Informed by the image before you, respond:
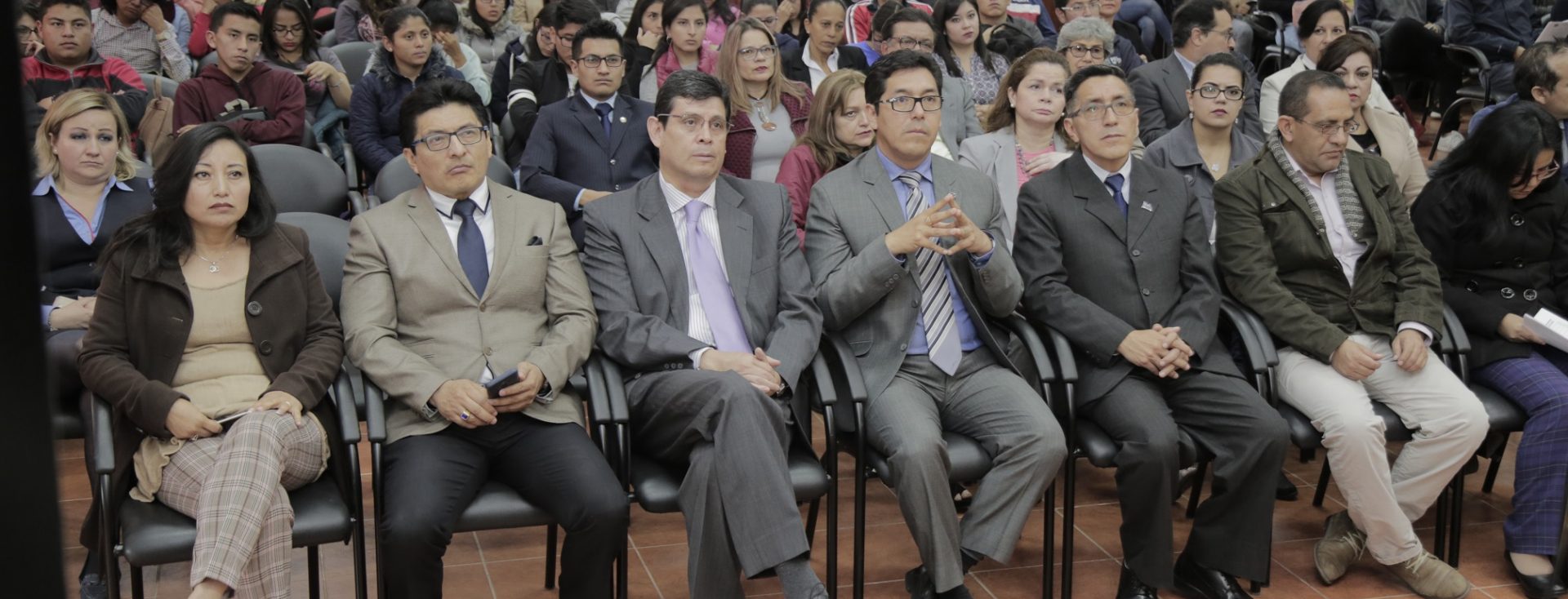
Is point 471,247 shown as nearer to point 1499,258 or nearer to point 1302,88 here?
point 1302,88

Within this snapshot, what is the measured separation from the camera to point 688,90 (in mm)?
3338

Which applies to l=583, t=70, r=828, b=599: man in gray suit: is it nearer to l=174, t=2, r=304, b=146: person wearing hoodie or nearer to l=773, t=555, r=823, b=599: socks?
l=773, t=555, r=823, b=599: socks

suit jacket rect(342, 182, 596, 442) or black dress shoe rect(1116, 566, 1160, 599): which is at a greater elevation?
suit jacket rect(342, 182, 596, 442)

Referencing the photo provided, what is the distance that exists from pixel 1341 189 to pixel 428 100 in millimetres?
2310

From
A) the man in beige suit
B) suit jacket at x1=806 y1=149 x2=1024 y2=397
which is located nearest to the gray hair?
suit jacket at x1=806 y1=149 x2=1024 y2=397

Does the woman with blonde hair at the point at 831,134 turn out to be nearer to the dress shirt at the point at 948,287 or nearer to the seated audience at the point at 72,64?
the dress shirt at the point at 948,287

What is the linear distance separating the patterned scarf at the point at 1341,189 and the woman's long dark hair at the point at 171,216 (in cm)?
251

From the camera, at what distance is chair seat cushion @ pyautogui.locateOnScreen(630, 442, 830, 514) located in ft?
9.62

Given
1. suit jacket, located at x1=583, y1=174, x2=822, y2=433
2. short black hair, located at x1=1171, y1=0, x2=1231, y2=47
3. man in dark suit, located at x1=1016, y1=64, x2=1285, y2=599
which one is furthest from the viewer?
short black hair, located at x1=1171, y1=0, x2=1231, y2=47

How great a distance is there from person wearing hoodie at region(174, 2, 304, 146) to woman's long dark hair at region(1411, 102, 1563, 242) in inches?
145

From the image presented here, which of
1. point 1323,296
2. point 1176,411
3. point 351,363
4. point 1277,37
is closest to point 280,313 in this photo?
point 351,363

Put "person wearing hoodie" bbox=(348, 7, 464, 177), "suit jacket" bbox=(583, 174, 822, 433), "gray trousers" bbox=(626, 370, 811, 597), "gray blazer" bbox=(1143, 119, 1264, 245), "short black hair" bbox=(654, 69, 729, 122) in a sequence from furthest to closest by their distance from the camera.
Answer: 1. "person wearing hoodie" bbox=(348, 7, 464, 177)
2. "gray blazer" bbox=(1143, 119, 1264, 245)
3. "short black hair" bbox=(654, 69, 729, 122)
4. "suit jacket" bbox=(583, 174, 822, 433)
5. "gray trousers" bbox=(626, 370, 811, 597)

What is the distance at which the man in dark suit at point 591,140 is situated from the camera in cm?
443

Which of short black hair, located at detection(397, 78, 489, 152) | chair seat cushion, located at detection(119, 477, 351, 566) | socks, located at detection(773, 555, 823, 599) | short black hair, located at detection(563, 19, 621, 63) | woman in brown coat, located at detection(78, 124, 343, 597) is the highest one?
short black hair, located at detection(563, 19, 621, 63)
